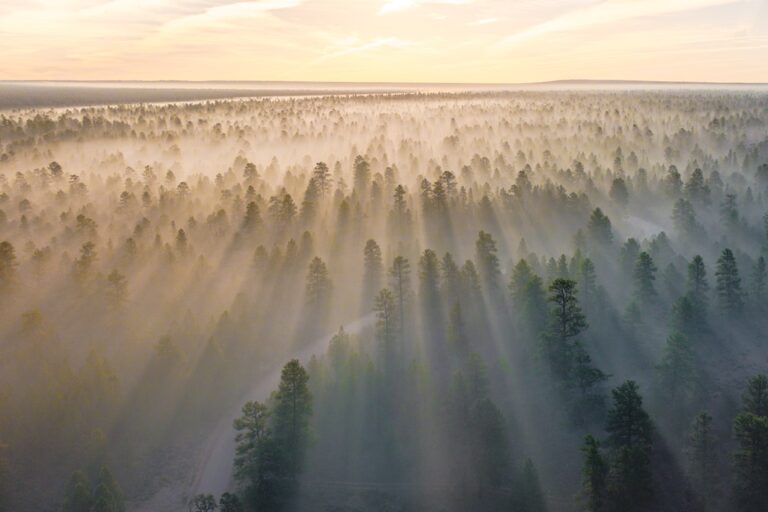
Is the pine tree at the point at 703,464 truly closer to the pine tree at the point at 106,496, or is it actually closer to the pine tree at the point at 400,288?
the pine tree at the point at 400,288

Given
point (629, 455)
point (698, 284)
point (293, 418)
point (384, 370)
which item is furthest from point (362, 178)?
point (629, 455)

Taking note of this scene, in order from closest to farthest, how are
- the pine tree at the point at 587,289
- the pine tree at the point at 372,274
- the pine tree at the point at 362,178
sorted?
the pine tree at the point at 587,289 < the pine tree at the point at 372,274 < the pine tree at the point at 362,178

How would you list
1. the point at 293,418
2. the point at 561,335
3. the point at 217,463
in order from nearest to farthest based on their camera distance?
the point at 293,418
the point at 217,463
the point at 561,335

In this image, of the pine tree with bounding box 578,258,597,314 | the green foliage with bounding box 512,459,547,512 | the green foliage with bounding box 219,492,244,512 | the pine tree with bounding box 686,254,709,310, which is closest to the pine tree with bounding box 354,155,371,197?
the pine tree with bounding box 578,258,597,314

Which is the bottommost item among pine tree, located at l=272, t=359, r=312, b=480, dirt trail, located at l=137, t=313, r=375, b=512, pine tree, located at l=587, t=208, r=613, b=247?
dirt trail, located at l=137, t=313, r=375, b=512

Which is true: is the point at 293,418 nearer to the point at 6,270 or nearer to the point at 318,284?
the point at 318,284

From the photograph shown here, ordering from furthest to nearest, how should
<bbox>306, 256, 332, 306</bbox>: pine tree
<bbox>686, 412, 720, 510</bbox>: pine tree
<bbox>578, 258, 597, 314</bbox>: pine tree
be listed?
1. <bbox>306, 256, 332, 306</bbox>: pine tree
2. <bbox>578, 258, 597, 314</bbox>: pine tree
3. <bbox>686, 412, 720, 510</bbox>: pine tree

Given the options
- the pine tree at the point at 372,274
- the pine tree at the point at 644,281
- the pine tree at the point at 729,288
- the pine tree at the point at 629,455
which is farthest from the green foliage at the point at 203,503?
the pine tree at the point at 729,288

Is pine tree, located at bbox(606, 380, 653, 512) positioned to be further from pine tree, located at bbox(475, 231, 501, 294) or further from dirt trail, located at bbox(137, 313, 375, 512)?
dirt trail, located at bbox(137, 313, 375, 512)

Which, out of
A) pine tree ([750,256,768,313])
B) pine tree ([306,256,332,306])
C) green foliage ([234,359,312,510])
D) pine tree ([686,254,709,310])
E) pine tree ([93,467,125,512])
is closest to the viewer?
pine tree ([93,467,125,512])

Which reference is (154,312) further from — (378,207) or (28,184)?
(28,184)

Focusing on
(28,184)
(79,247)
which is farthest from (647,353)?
(28,184)
